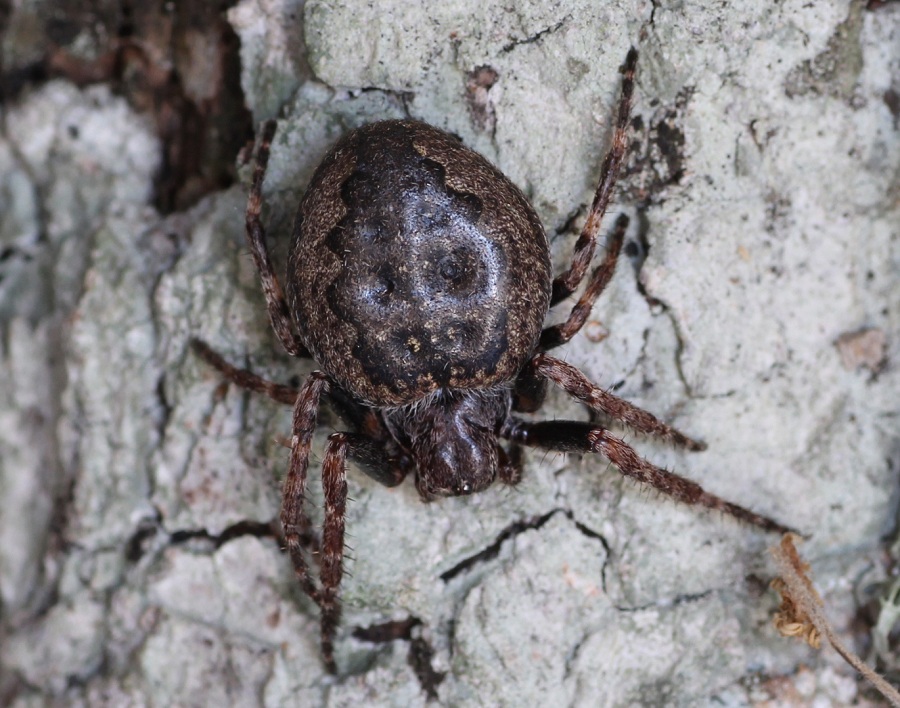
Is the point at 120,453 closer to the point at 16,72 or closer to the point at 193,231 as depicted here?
the point at 193,231

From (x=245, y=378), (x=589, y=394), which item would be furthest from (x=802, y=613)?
(x=245, y=378)

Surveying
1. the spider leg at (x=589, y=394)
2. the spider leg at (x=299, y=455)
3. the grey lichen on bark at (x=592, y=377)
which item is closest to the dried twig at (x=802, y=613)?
the grey lichen on bark at (x=592, y=377)

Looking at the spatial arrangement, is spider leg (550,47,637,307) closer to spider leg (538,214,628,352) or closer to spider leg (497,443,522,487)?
spider leg (538,214,628,352)

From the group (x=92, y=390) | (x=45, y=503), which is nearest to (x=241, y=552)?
(x=92, y=390)

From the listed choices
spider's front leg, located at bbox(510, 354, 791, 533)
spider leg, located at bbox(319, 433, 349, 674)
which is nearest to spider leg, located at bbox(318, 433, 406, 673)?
spider leg, located at bbox(319, 433, 349, 674)

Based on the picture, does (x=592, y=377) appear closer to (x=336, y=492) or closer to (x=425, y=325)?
(x=425, y=325)
